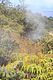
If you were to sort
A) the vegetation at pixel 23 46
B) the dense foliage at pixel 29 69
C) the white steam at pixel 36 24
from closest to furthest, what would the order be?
the dense foliage at pixel 29 69 < the vegetation at pixel 23 46 < the white steam at pixel 36 24

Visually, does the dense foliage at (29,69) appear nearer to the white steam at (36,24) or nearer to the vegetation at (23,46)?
the vegetation at (23,46)

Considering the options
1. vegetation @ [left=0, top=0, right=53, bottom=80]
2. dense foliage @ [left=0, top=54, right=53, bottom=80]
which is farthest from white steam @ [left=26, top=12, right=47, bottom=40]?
dense foliage @ [left=0, top=54, right=53, bottom=80]

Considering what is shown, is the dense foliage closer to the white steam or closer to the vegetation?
the vegetation

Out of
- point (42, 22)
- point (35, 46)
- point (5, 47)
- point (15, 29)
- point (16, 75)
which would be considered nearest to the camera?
point (16, 75)

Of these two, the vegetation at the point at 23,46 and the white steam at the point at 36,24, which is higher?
the vegetation at the point at 23,46

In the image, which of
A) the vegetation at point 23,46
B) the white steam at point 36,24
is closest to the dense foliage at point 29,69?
the vegetation at point 23,46

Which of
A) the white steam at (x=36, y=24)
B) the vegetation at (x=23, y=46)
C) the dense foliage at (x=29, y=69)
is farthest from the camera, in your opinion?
the white steam at (x=36, y=24)

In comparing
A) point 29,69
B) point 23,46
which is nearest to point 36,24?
point 23,46

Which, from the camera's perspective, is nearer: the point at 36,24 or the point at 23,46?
the point at 23,46

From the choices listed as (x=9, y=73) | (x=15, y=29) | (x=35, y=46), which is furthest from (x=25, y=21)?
(x=9, y=73)

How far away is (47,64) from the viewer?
7902mm

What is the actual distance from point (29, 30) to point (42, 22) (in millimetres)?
1393

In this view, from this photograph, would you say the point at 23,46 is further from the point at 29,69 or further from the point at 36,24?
the point at 36,24

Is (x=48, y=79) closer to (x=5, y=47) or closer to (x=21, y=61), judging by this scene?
(x=21, y=61)
